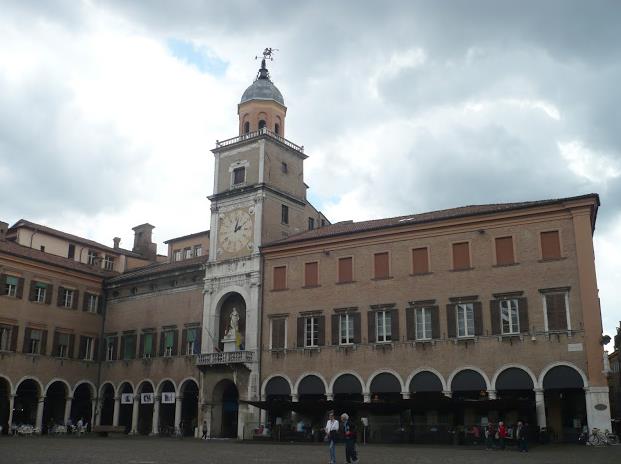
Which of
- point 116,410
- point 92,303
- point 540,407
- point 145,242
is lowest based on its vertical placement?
point 116,410

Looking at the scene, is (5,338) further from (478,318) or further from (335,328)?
(478,318)

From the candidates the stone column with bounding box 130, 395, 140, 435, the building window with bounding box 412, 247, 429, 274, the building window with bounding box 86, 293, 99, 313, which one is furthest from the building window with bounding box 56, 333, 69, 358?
the building window with bounding box 412, 247, 429, 274

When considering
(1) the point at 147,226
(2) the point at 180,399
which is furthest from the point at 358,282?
(1) the point at 147,226

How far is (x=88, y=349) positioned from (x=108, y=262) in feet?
32.5

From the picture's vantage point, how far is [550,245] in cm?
3572

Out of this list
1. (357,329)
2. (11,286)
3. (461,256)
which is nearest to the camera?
(461,256)

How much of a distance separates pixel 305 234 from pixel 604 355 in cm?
1992

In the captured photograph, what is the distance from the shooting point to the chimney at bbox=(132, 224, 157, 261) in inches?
2559

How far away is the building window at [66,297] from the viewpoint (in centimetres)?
5105

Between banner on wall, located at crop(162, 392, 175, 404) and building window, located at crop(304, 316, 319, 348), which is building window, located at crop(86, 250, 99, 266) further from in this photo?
building window, located at crop(304, 316, 319, 348)

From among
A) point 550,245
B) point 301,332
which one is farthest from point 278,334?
point 550,245

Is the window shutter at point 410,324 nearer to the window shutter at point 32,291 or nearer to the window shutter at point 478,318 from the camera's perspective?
the window shutter at point 478,318

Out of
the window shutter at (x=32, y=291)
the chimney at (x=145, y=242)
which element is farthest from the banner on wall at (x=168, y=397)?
the chimney at (x=145, y=242)

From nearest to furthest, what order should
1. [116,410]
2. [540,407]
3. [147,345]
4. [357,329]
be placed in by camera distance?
[540,407]
[357,329]
[147,345]
[116,410]
